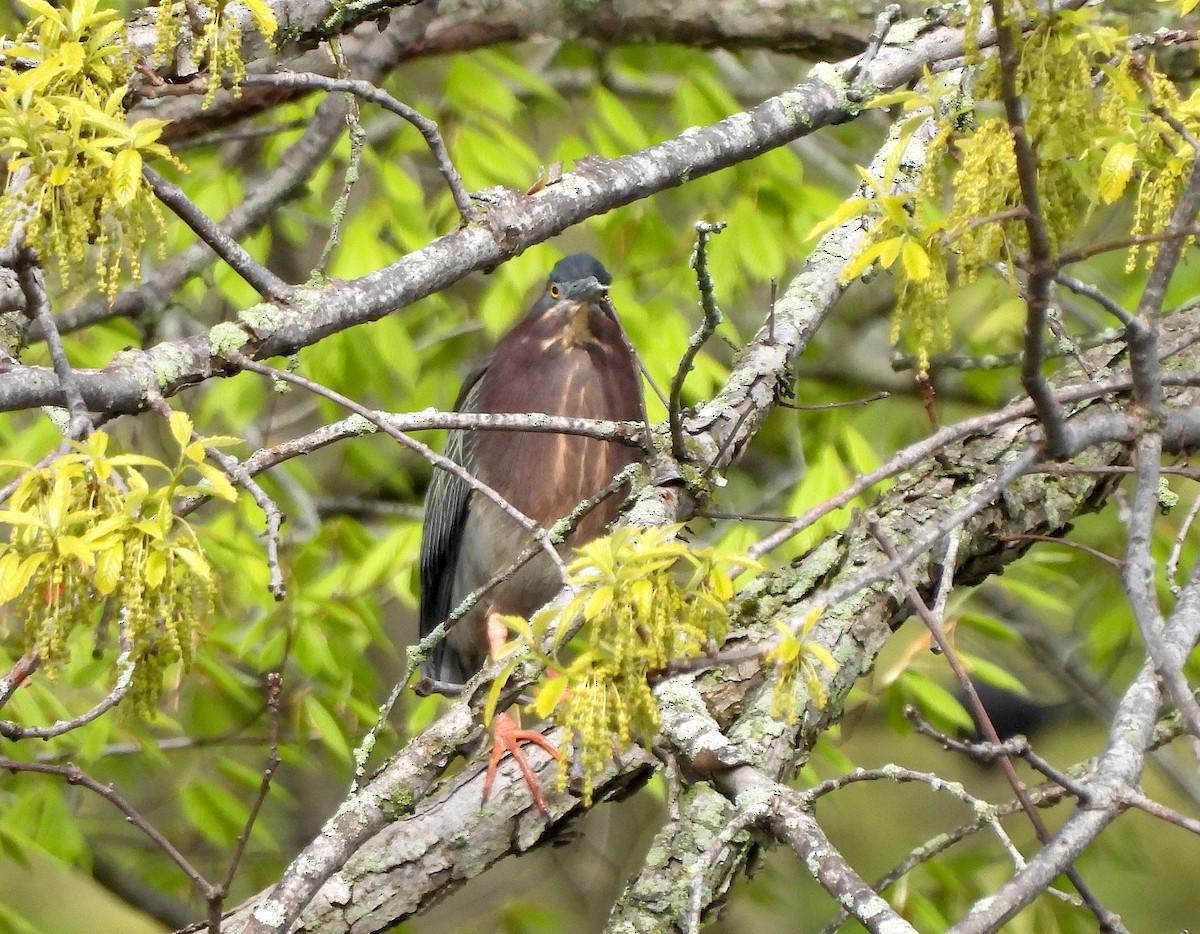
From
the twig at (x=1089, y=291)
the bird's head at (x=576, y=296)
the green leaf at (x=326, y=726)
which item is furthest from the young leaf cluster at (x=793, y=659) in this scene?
the green leaf at (x=326, y=726)

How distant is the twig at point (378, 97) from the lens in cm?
182

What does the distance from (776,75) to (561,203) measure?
10.2 ft

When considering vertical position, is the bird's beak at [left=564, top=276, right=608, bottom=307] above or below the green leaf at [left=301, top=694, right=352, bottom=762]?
above

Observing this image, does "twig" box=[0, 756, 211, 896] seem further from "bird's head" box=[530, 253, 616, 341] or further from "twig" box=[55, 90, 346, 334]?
"bird's head" box=[530, 253, 616, 341]

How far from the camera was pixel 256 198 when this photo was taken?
3492mm

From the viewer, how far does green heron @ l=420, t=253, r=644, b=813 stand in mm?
3912

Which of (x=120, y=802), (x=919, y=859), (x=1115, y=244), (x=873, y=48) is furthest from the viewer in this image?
(x=873, y=48)

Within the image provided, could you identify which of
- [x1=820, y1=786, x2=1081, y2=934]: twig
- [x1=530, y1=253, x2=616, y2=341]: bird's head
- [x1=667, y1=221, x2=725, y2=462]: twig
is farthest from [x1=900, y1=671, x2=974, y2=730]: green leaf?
[x1=667, y1=221, x2=725, y2=462]: twig

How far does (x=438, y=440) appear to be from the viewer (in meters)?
5.37

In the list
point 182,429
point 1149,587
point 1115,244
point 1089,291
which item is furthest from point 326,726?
point 1115,244

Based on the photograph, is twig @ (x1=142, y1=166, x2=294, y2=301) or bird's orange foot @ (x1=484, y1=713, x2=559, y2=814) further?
bird's orange foot @ (x1=484, y1=713, x2=559, y2=814)

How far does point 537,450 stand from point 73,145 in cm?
257

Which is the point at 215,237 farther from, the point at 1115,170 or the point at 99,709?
the point at 1115,170

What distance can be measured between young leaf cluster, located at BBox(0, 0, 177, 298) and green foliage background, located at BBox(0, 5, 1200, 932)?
6.32ft
